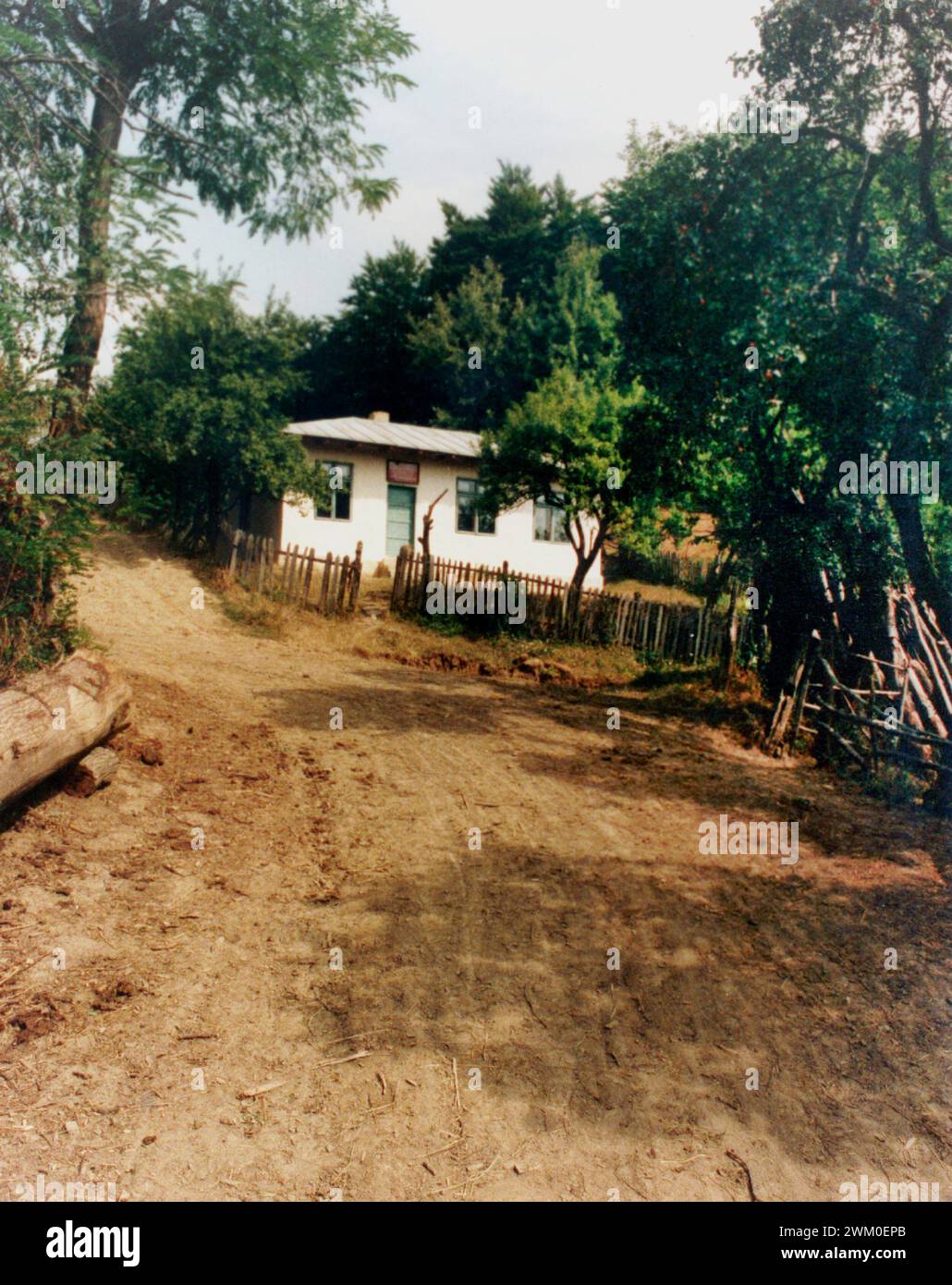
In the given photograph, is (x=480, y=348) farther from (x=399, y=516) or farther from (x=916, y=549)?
(x=916, y=549)

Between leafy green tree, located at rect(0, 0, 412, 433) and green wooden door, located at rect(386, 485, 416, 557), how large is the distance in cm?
1141

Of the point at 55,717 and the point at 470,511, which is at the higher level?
the point at 470,511

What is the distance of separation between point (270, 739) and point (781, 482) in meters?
7.45

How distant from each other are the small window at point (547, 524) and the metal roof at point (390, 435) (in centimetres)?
262

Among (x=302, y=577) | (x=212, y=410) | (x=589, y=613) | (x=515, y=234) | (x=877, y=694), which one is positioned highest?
(x=515, y=234)

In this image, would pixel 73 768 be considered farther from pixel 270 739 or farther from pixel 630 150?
pixel 630 150

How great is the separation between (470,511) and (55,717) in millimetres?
19302

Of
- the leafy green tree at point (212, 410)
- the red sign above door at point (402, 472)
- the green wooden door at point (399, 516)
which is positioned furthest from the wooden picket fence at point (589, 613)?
the red sign above door at point (402, 472)

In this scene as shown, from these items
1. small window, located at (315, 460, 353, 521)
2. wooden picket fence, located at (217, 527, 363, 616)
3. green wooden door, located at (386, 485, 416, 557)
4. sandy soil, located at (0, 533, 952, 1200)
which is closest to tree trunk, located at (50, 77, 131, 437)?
sandy soil, located at (0, 533, 952, 1200)

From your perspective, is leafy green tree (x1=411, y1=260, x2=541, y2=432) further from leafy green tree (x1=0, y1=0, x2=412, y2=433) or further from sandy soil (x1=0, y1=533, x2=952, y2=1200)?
sandy soil (x1=0, y1=533, x2=952, y2=1200)

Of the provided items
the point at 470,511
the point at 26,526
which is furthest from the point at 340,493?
the point at 26,526

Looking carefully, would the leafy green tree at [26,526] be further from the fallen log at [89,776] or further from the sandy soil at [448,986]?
the sandy soil at [448,986]

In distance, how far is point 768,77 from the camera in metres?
9.77

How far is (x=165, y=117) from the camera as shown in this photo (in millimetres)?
11906
